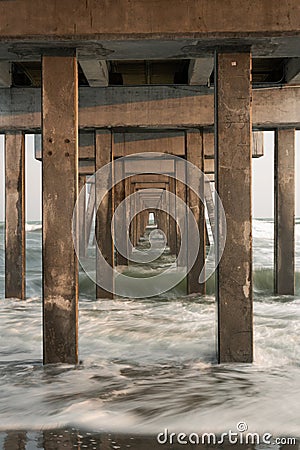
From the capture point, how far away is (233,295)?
17.8ft

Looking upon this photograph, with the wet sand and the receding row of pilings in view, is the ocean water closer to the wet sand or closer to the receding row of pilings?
the wet sand

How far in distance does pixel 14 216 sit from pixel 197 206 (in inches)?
134

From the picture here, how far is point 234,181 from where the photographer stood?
5406mm

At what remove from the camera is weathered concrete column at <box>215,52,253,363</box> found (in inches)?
213

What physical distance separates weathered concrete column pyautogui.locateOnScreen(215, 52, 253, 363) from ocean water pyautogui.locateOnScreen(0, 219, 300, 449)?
2.00 feet

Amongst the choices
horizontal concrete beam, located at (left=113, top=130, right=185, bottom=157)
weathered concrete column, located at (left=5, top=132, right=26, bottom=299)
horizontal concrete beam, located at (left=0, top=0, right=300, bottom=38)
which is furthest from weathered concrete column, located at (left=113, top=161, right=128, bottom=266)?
horizontal concrete beam, located at (left=0, top=0, right=300, bottom=38)

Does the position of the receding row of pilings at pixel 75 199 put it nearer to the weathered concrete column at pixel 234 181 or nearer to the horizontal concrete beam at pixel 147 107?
the weathered concrete column at pixel 234 181

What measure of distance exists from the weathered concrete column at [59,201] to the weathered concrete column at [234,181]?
4.43 ft

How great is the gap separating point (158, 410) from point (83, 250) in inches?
653

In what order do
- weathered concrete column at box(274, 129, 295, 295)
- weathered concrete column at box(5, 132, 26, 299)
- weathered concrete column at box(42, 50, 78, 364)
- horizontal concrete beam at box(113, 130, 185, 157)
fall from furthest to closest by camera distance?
1. horizontal concrete beam at box(113, 130, 185, 157)
2. weathered concrete column at box(274, 129, 295, 295)
3. weathered concrete column at box(5, 132, 26, 299)
4. weathered concrete column at box(42, 50, 78, 364)

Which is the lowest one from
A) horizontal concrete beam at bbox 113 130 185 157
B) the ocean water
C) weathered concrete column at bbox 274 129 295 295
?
the ocean water

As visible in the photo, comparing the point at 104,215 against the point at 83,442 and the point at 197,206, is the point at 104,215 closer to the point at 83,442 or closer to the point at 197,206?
the point at 197,206

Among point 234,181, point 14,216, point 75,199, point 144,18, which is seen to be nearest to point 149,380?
point 75,199

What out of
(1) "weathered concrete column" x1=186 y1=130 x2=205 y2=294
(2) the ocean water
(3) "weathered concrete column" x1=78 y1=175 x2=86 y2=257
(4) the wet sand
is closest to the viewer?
(4) the wet sand
